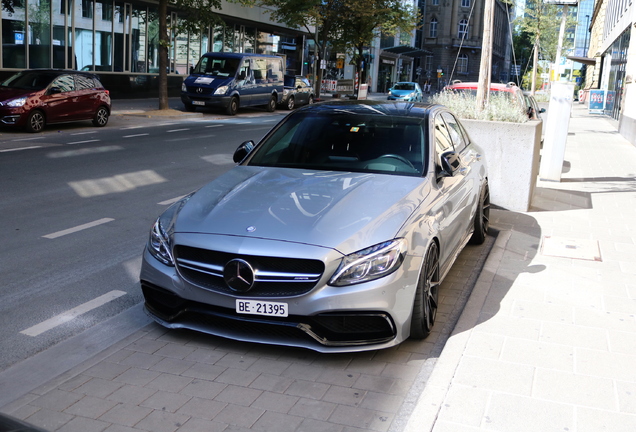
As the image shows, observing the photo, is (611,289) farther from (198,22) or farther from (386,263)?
(198,22)

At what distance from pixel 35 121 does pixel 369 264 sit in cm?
1574

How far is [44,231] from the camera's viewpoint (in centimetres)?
782

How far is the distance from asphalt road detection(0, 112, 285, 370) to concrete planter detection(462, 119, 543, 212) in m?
4.29

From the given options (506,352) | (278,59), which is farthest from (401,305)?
(278,59)

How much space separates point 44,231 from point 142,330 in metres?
3.33

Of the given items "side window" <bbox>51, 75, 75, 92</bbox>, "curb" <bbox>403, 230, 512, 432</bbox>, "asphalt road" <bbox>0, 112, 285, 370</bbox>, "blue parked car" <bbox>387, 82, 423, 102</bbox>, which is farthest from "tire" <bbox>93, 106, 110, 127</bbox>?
"blue parked car" <bbox>387, 82, 423, 102</bbox>

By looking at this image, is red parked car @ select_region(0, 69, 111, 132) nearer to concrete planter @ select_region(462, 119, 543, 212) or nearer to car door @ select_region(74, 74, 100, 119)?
car door @ select_region(74, 74, 100, 119)

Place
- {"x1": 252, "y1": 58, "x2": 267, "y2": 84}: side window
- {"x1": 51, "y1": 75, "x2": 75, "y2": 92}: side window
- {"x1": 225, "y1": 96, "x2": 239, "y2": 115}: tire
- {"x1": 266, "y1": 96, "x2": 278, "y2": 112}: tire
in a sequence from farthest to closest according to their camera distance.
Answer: {"x1": 266, "y1": 96, "x2": 278, "y2": 112}: tire → {"x1": 252, "y1": 58, "x2": 267, "y2": 84}: side window → {"x1": 225, "y1": 96, "x2": 239, "y2": 115}: tire → {"x1": 51, "y1": 75, "x2": 75, "y2": 92}: side window

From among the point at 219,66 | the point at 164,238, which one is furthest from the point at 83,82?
the point at 164,238

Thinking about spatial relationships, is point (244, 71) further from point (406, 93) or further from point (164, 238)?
point (164, 238)

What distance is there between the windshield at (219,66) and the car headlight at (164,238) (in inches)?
928

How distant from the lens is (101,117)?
20.6 m

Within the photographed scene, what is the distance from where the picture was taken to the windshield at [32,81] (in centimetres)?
1841

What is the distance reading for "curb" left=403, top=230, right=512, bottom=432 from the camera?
3.69m
